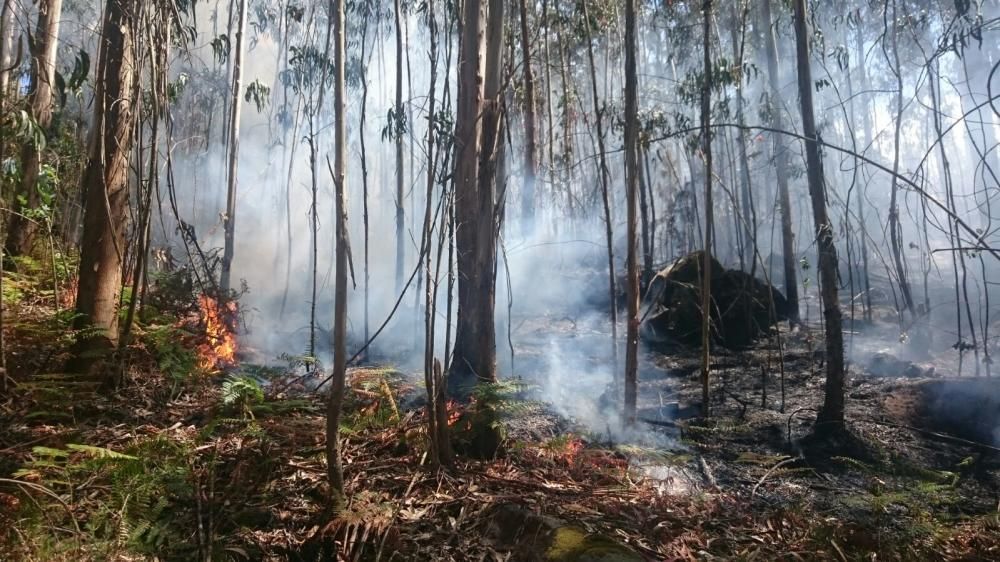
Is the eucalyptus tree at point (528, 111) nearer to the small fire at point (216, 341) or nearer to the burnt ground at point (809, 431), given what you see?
the burnt ground at point (809, 431)

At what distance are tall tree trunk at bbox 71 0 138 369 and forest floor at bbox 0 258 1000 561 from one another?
19 cm

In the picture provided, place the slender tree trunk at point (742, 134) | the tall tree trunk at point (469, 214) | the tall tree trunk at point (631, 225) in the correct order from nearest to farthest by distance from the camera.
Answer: the tall tree trunk at point (631, 225), the tall tree trunk at point (469, 214), the slender tree trunk at point (742, 134)

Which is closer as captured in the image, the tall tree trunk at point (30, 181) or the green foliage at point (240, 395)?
the green foliage at point (240, 395)

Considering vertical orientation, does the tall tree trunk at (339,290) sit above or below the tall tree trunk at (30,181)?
below

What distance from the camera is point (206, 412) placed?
3.97m

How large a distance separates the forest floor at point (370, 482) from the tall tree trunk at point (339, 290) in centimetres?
23

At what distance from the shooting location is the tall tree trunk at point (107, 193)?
406cm

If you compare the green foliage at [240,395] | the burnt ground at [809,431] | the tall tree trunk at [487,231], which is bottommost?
the burnt ground at [809,431]

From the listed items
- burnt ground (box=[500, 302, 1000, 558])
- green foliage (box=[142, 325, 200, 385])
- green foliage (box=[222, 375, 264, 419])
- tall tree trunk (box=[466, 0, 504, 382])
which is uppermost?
tall tree trunk (box=[466, 0, 504, 382])

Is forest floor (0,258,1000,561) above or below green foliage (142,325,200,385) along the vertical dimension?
below

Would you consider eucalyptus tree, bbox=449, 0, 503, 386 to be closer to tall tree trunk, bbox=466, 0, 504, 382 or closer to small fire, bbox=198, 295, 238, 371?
tall tree trunk, bbox=466, 0, 504, 382

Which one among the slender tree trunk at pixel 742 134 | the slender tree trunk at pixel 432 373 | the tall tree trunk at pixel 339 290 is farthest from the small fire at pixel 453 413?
the slender tree trunk at pixel 742 134

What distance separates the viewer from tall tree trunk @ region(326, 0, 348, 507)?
2664mm

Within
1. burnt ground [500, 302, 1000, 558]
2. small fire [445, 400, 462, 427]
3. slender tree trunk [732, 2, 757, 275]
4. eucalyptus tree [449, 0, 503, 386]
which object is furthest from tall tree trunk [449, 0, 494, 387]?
slender tree trunk [732, 2, 757, 275]
